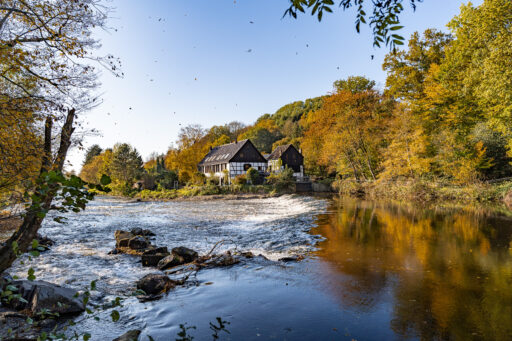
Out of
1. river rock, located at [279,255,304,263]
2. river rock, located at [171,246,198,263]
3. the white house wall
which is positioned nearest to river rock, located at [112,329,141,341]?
river rock, located at [171,246,198,263]

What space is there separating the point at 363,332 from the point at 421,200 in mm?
20381

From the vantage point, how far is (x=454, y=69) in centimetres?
2441

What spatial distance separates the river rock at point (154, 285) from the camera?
5.79 meters

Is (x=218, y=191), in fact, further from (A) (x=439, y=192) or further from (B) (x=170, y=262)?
(B) (x=170, y=262)

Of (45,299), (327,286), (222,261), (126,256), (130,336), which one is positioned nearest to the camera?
(130,336)

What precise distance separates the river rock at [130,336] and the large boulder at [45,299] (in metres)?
1.28

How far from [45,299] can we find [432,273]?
792 cm

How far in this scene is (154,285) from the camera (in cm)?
585

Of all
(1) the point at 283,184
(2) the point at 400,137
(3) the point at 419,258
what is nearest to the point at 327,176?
(1) the point at 283,184

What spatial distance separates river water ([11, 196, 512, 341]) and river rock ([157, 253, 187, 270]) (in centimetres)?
42

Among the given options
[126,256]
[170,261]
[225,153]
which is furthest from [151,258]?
[225,153]

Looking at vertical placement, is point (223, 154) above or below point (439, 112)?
below

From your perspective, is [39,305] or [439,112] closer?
[39,305]

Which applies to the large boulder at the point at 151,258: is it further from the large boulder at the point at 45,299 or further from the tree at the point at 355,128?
the tree at the point at 355,128
